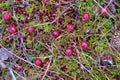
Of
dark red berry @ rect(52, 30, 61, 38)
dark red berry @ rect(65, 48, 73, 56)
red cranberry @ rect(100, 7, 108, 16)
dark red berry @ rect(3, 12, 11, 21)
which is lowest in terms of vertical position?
dark red berry @ rect(65, 48, 73, 56)

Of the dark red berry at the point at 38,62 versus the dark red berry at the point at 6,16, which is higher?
the dark red berry at the point at 6,16

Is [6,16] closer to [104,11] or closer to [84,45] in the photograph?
[84,45]

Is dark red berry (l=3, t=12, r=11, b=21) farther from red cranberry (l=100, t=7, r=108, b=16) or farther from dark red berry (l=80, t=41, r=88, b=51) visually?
red cranberry (l=100, t=7, r=108, b=16)

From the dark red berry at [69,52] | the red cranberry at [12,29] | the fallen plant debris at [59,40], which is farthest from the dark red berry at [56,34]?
the red cranberry at [12,29]

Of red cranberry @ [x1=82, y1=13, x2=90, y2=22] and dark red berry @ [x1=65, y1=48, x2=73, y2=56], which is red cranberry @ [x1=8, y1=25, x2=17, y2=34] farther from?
red cranberry @ [x1=82, y1=13, x2=90, y2=22]

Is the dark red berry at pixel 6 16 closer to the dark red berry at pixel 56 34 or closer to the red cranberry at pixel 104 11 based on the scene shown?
the dark red berry at pixel 56 34

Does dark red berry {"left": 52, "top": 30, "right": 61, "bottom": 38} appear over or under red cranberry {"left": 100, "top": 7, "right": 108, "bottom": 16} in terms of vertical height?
under

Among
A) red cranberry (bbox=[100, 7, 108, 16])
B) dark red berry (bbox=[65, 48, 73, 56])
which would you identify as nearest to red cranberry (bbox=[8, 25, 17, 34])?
dark red berry (bbox=[65, 48, 73, 56])

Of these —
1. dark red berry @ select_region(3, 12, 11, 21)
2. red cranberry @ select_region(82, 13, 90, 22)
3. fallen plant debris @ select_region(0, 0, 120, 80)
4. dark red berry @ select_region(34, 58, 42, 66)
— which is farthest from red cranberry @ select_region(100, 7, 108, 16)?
dark red berry @ select_region(3, 12, 11, 21)

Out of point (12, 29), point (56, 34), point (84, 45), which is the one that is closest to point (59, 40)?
point (56, 34)
